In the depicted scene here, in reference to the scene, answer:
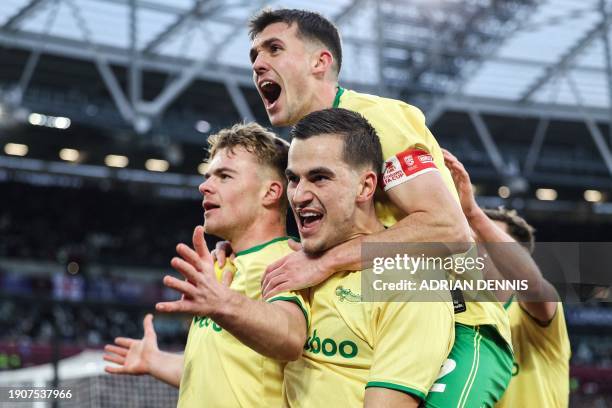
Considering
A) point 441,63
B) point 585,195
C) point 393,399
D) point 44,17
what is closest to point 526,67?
point 441,63

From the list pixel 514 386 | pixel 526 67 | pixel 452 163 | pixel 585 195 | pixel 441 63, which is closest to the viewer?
pixel 452 163

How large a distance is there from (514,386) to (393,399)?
1813mm

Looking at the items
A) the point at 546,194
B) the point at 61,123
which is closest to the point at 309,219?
the point at 61,123

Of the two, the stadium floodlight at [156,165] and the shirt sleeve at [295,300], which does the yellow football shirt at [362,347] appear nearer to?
the shirt sleeve at [295,300]

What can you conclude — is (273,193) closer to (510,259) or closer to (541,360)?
(510,259)

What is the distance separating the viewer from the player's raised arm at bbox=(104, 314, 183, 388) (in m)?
4.14

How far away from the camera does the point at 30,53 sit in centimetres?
2381

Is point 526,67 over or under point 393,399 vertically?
over

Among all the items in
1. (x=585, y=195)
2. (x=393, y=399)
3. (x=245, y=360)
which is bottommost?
(x=393, y=399)

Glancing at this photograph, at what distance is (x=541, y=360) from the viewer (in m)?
4.46

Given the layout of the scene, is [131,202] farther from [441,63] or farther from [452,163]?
[452,163]

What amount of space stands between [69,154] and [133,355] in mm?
25096

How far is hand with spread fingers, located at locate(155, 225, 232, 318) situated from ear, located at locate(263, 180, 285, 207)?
4.17 feet

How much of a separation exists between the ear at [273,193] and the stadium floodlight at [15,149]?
25085 millimetres
